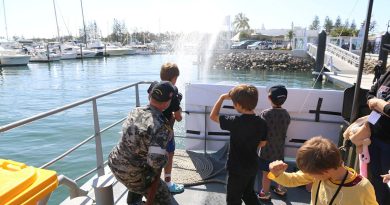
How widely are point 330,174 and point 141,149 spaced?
1.32 meters

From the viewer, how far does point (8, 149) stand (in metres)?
10.3

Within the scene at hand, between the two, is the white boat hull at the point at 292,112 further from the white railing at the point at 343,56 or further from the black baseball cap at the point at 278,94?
the white railing at the point at 343,56

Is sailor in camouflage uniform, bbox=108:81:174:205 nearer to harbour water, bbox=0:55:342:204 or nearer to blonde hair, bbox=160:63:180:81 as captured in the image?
blonde hair, bbox=160:63:180:81

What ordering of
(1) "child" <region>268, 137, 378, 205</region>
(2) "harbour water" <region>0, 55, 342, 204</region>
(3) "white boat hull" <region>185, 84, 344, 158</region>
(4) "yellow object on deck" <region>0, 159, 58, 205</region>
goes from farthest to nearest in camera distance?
(2) "harbour water" <region>0, 55, 342, 204</region> < (3) "white boat hull" <region>185, 84, 344, 158</region> < (1) "child" <region>268, 137, 378, 205</region> < (4) "yellow object on deck" <region>0, 159, 58, 205</region>

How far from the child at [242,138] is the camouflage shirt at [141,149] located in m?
0.56

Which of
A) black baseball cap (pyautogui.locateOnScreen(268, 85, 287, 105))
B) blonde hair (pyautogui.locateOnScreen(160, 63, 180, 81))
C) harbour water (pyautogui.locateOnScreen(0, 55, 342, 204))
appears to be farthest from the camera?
harbour water (pyautogui.locateOnScreen(0, 55, 342, 204))

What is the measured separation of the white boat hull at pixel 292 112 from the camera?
13.4 ft

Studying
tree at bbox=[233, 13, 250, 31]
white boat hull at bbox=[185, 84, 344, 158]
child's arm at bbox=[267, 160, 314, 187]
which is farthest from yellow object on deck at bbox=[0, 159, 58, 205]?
tree at bbox=[233, 13, 250, 31]

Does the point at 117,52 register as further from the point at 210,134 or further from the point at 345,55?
the point at 210,134

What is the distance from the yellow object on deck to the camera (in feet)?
4.31

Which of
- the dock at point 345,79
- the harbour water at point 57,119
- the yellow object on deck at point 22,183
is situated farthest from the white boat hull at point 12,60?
the yellow object on deck at point 22,183

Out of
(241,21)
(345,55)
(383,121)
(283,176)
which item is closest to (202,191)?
(283,176)

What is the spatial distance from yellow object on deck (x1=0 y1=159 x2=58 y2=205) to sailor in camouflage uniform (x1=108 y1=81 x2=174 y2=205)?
0.85 m

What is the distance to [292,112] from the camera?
13.8 ft
